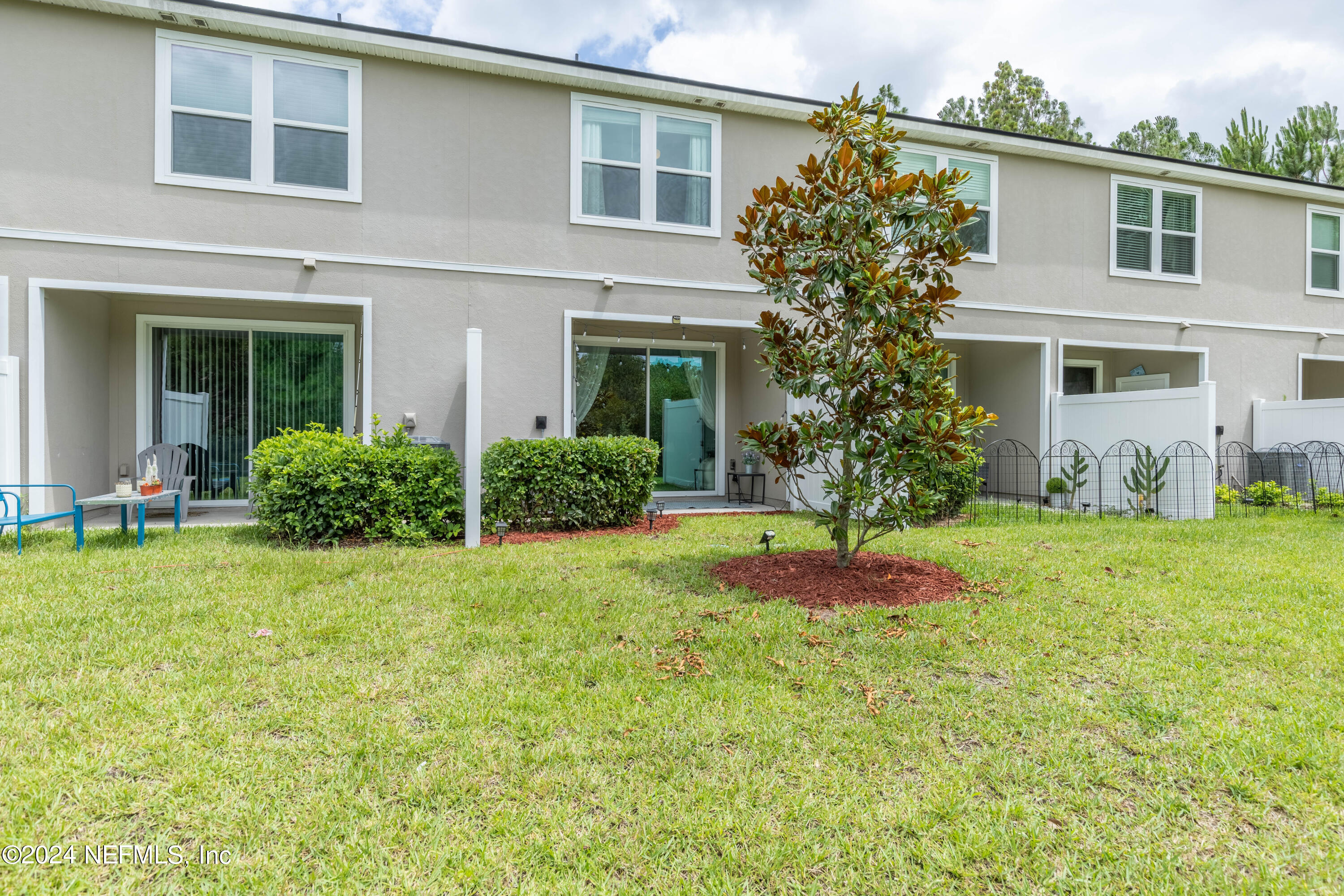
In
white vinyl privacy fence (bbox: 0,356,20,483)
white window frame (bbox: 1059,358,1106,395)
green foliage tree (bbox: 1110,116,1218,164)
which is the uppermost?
green foliage tree (bbox: 1110,116,1218,164)

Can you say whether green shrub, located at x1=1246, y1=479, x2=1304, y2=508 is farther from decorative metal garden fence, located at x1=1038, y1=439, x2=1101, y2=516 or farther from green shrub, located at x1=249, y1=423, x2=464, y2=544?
green shrub, located at x1=249, y1=423, x2=464, y2=544

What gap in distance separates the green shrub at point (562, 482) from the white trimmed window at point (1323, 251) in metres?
13.2

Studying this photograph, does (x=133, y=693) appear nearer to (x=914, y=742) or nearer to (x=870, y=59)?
(x=914, y=742)

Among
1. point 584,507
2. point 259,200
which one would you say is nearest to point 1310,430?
point 584,507

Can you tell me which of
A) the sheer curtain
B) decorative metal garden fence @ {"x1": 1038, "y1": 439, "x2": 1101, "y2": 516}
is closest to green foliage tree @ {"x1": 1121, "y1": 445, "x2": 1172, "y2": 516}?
decorative metal garden fence @ {"x1": 1038, "y1": 439, "x2": 1101, "y2": 516}

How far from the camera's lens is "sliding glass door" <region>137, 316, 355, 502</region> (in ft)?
29.2

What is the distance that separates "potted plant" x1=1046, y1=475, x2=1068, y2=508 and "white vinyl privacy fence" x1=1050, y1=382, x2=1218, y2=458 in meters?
0.68

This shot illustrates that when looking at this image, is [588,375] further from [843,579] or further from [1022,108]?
[1022,108]

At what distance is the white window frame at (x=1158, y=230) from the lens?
11.1 metres

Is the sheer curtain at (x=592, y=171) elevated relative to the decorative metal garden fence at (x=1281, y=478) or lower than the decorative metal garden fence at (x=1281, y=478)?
elevated

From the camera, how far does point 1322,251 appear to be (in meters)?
12.4

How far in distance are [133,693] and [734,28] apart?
594 inches

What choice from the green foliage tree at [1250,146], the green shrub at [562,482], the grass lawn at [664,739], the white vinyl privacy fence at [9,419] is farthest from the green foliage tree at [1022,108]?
the white vinyl privacy fence at [9,419]

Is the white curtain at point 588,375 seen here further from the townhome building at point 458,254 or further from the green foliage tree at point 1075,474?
the green foliage tree at point 1075,474
